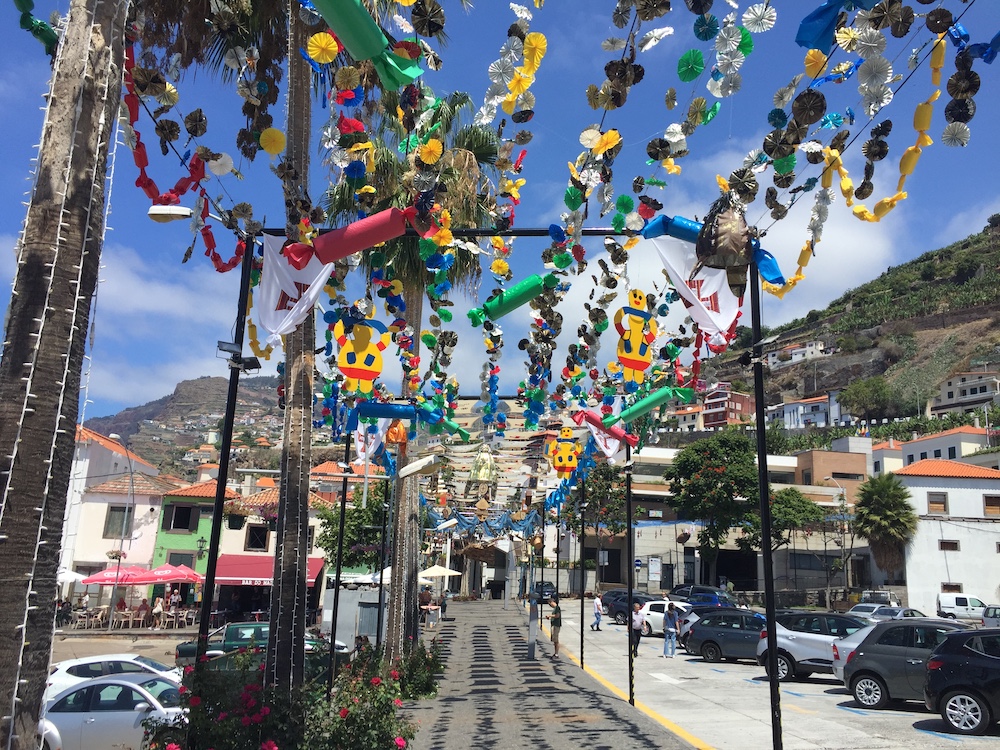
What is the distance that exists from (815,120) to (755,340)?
225 cm

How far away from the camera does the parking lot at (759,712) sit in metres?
10.7

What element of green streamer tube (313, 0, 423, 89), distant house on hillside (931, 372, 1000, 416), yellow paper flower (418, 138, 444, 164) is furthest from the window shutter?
distant house on hillside (931, 372, 1000, 416)

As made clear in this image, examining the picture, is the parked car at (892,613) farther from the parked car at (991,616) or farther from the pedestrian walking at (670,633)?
the pedestrian walking at (670,633)

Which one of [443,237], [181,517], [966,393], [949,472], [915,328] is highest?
[915,328]

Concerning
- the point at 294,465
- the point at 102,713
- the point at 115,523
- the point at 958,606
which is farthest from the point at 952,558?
the point at 115,523

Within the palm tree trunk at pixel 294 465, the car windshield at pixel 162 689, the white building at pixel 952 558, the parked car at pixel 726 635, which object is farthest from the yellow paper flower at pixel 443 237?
the white building at pixel 952 558

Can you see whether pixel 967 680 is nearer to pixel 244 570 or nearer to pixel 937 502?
pixel 244 570

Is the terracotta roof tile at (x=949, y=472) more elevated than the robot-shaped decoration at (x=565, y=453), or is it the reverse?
the terracotta roof tile at (x=949, y=472)

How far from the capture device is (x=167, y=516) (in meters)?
42.6

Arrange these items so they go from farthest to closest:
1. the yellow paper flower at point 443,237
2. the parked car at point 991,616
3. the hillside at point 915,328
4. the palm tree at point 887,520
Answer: the hillside at point 915,328 → the palm tree at point 887,520 → the parked car at point 991,616 → the yellow paper flower at point 443,237

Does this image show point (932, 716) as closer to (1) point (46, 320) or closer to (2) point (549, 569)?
(1) point (46, 320)

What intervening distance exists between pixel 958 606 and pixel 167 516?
136ft

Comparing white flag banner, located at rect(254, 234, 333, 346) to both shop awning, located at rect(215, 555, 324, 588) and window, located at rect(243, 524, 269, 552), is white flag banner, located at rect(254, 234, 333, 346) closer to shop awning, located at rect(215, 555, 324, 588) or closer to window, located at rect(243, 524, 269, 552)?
shop awning, located at rect(215, 555, 324, 588)

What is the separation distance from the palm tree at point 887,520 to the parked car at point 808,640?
26.5m
